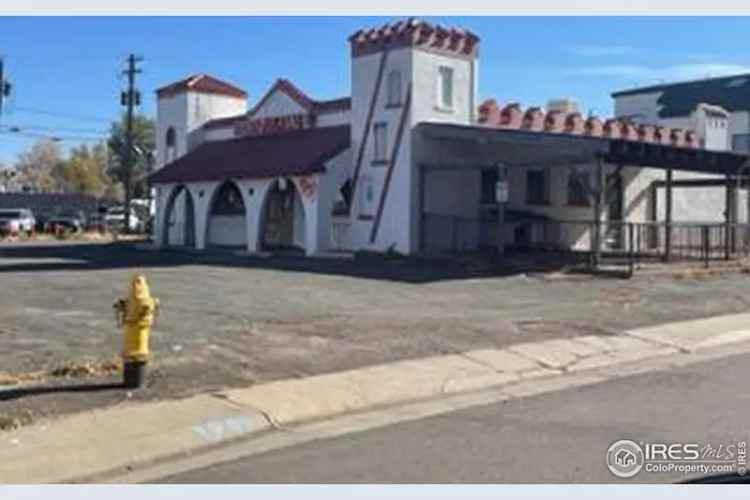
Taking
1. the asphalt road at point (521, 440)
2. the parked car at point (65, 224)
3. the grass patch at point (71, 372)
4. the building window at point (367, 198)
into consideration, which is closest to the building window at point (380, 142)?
the building window at point (367, 198)

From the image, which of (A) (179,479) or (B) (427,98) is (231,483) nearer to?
(A) (179,479)

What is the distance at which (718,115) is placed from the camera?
45125 millimetres

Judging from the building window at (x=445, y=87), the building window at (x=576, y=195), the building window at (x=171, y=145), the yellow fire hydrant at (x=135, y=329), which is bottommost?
the yellow fire hydrant at (x=135, y=329)

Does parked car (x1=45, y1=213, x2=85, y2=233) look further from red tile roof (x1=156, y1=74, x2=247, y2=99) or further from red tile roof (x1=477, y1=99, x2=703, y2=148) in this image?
red tile roof (x1=477, y1=99, x2=703, y2=148)

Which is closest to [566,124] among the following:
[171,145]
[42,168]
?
[171,145]

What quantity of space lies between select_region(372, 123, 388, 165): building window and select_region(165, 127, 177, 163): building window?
48.2 ft

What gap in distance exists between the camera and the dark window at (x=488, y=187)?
111 feet

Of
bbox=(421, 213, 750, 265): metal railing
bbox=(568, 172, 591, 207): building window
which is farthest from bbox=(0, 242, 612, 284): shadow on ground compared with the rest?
bbox=(568, 172, 591, 207): building window

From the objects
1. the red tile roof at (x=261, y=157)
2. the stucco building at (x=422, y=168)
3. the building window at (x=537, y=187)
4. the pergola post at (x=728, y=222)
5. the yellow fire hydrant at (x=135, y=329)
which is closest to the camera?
the yellow fire hydrant at (x=135, y=329)

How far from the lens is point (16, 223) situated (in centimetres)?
5794

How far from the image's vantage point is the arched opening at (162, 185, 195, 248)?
4284cm

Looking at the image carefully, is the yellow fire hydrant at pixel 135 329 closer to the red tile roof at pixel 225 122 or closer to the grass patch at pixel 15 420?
the grass patch at pixel 15 420

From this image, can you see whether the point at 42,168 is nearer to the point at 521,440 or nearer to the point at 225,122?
the point at 225,122

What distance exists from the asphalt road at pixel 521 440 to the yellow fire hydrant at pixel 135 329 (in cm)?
218
